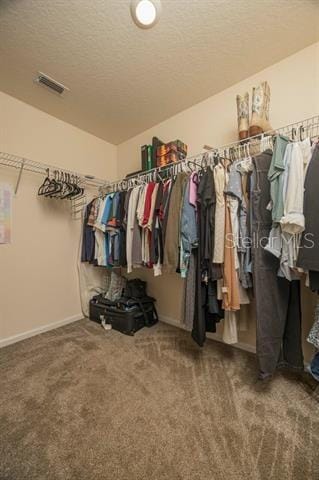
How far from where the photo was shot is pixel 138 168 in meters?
2.79

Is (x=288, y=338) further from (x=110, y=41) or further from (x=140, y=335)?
(x=110, y=41)

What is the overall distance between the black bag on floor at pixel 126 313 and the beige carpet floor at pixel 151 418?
0.35 m

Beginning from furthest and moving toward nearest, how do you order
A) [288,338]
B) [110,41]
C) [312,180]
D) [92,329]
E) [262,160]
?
[92,329], [110,41], [288,338], [262,160], [312,180]

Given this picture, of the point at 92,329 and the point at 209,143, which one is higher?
the point at 209,143

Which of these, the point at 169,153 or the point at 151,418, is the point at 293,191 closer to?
the point at 169,153

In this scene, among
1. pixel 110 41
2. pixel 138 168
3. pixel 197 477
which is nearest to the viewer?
pixel 197 477

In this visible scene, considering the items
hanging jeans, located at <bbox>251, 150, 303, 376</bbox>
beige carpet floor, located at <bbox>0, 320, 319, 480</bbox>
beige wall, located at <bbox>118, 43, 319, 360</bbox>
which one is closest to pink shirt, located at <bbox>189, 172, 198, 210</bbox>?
hanging jeans, located at <bbox>251, 150, 303, 376</bbox>

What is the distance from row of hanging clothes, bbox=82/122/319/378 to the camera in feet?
3.74

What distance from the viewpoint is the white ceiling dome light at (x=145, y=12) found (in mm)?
1249

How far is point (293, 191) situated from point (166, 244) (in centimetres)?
86

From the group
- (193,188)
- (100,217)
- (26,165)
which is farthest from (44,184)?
(193,188)

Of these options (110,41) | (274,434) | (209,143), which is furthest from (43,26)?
(274,434)

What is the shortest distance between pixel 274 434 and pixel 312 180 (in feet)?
4.33

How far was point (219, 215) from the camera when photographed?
1359 mm
